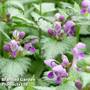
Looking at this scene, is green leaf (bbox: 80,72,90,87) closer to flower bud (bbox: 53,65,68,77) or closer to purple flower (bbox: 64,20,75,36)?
flower bud (bbox: 53,65,68,77)

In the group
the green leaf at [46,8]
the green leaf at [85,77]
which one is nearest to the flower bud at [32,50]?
the green leaf at [46,8]

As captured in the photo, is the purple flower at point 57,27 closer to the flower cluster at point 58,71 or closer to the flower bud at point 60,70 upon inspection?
the flower cluster at point 58,71

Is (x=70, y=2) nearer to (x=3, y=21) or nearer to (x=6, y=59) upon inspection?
(x=3, y=21)

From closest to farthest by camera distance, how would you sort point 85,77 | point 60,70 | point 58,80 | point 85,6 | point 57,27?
point 85,77 → point 60,70 → point 58,80 → point 57,27 → point 85,6

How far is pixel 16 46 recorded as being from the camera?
2236 mm

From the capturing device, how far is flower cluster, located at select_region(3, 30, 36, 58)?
2234 mm

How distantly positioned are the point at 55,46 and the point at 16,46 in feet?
0.72

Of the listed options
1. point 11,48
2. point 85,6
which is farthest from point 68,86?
point 85,6

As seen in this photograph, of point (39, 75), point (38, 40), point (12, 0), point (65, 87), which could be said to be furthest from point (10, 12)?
point (65, 87)

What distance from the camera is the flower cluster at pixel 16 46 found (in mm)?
2234

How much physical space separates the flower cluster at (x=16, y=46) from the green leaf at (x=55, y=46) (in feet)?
0.39

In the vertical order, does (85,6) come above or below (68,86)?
above

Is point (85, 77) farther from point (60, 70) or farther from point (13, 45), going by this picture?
point (13, 45)

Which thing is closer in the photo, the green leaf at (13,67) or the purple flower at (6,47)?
the green leaf at (13,67)
